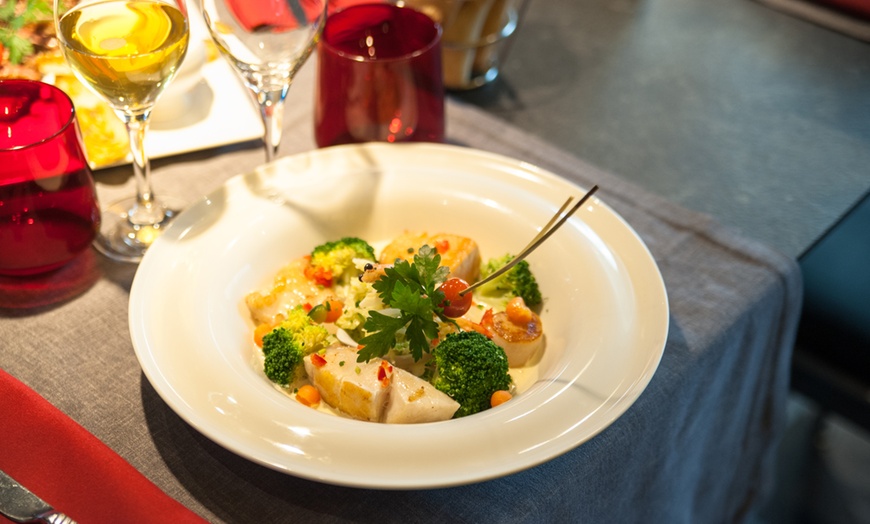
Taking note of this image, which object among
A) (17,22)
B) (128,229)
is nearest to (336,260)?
(128,229)

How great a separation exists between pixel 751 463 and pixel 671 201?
0.54 meters

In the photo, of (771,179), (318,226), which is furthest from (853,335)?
(318,226)

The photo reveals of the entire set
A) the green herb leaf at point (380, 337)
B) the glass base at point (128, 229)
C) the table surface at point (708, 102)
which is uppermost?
the green herb leaf at point (380, 337)

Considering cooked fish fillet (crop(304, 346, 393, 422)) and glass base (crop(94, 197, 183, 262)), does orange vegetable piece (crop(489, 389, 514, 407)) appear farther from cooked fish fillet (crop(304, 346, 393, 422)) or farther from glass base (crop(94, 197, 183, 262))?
glass base (crop(94, 197, 183, 262))

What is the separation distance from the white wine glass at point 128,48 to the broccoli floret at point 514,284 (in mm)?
538

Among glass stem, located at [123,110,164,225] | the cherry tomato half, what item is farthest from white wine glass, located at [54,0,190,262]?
the cherry tomato half

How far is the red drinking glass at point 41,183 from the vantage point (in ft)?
3.71

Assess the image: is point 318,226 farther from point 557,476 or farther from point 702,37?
point 702,37

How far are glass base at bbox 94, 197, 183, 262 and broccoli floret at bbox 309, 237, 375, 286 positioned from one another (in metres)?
0.27

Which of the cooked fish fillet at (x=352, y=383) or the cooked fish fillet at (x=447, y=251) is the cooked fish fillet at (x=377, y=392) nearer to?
the cooked fish fillet at (x=352, y=383)

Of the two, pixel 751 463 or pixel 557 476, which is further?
pixel 751 463

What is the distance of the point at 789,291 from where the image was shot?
4.49 feet

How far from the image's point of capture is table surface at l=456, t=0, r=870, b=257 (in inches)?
66.1

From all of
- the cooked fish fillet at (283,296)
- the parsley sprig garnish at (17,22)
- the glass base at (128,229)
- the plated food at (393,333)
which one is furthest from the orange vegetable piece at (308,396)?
the parsley sprig garnish at (17,22)
